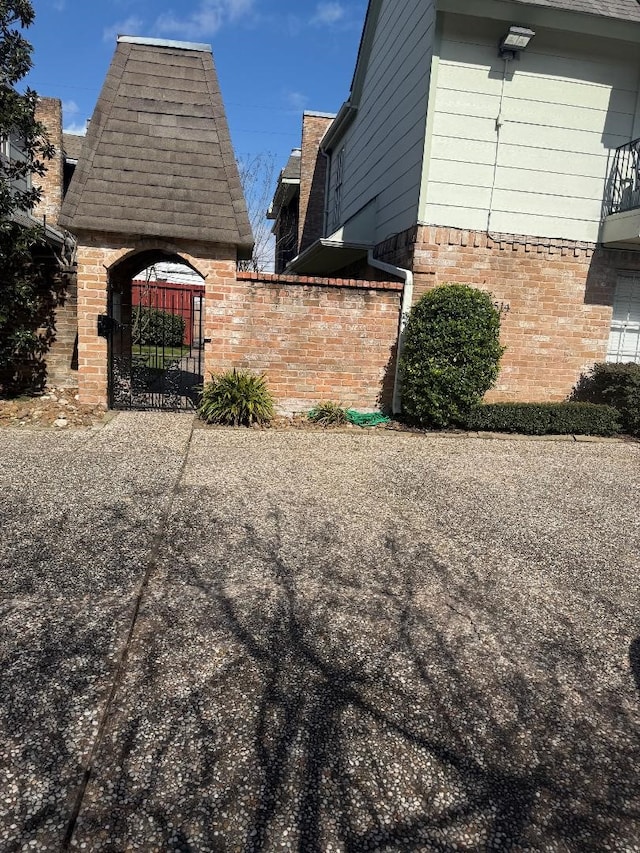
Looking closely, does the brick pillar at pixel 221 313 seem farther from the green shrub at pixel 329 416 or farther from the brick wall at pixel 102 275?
the green shrub at pixel 329 416

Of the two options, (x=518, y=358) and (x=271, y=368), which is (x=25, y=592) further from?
(x=518, y=358)

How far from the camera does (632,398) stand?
8.77 meters

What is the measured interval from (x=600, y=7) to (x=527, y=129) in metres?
1.90

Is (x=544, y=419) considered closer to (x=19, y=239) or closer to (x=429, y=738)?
(x=429, y=738)

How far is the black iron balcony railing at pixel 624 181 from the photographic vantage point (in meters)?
9.02

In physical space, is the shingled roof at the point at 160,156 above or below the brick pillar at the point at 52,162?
below

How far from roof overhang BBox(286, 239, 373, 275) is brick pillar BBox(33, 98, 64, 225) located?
7472mm

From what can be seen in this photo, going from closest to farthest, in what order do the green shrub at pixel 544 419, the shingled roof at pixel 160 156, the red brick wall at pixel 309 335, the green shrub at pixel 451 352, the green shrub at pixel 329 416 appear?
1. the shingled roof at pixel 160 156
2. the green shrub at pixel 451 352
3. the red brick wall at pixel 309 335
4. the green shrub at pixel 544 419
5. the green shrub at pixel 329 416

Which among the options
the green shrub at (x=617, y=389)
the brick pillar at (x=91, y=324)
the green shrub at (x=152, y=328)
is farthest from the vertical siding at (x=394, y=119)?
the brick pillar at (x=91, y=324)

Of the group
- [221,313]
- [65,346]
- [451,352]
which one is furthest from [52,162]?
[451,352]

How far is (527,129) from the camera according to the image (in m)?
8.90

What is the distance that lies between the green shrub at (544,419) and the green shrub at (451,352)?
0.33m

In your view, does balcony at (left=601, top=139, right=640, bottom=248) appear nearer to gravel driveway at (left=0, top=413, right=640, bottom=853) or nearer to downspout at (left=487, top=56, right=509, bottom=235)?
downspout at (left=487, top=56, right=509, bottom=235)

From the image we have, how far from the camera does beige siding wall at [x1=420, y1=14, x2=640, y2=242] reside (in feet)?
28.5
